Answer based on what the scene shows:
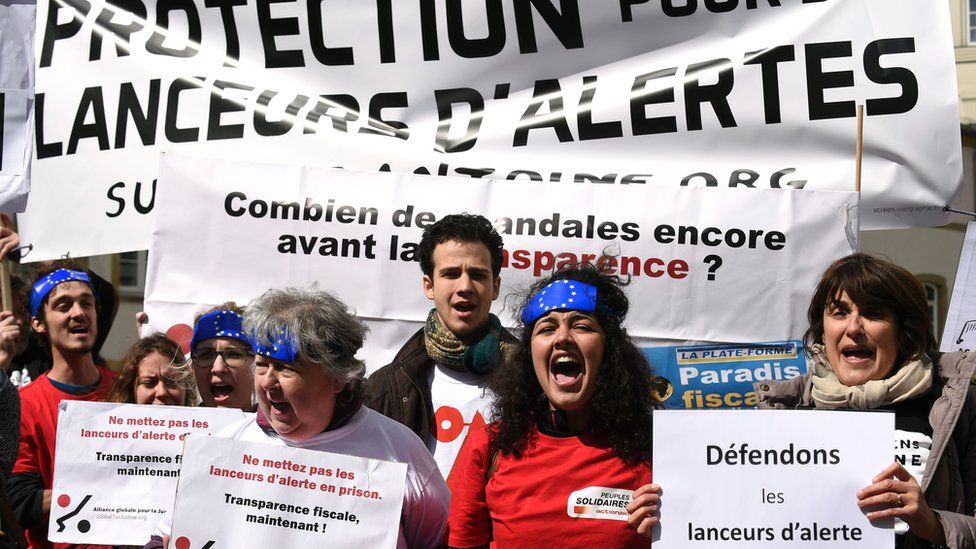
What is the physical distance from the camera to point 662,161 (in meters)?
5.17

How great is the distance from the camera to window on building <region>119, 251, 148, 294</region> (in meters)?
18.8

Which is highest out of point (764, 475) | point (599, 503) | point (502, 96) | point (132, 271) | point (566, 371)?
point (502, 96)

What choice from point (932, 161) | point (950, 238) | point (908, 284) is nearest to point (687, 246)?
point (932, 161)

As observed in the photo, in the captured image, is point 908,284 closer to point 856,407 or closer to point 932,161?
point 856,407

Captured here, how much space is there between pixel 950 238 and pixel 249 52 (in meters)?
16.7

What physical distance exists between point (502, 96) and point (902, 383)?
277 cm

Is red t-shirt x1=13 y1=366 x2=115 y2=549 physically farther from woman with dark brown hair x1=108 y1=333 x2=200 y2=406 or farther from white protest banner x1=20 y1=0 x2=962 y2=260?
white protest banner x1=20 y1=0 x2=962 y2=260

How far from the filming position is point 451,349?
4.16 meters

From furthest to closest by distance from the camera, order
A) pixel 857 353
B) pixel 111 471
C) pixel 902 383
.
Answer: pixel 111 471, pixel 857 353, pixel 902 383

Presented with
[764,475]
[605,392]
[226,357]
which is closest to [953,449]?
[764,475]

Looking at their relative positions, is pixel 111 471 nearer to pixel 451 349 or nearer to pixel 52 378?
pixel 52 378

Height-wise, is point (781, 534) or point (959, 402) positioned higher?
point (959, 402)

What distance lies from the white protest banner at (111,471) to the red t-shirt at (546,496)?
121 cm

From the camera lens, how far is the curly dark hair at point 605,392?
3051 millimetres
